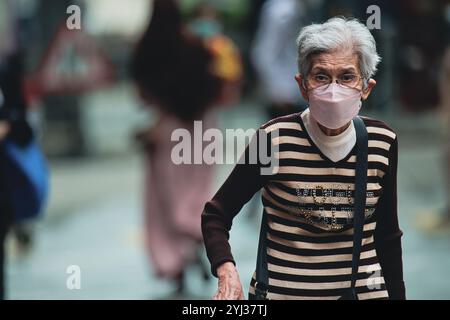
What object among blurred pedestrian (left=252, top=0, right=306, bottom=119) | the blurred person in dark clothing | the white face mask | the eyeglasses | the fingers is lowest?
the fingers

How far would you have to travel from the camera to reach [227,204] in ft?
10.8

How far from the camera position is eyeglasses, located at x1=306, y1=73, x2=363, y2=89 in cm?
313

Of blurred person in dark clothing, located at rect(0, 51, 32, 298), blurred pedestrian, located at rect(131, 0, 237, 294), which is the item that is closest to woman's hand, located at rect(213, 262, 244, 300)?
blurred person in dark clothing, located at rect(0, 51, 32, 298)

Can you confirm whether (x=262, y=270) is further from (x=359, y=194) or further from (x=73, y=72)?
(x=73, y=72)

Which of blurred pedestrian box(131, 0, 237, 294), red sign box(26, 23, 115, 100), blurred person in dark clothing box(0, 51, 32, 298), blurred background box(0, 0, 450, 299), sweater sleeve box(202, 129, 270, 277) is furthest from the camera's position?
red sign box(26, 23, 115, 100)

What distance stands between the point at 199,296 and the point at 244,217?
2679 millimetres

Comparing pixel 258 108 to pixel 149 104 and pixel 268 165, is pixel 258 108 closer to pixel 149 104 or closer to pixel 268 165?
pixel 149 104

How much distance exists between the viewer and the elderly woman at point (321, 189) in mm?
3115

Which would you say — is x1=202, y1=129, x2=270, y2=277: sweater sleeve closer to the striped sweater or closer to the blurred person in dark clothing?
the striped sweater

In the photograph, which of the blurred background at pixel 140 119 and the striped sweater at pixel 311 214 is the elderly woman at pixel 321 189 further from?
the blurred background at pixel 140 119

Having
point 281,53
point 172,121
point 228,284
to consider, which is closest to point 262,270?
point 228,284

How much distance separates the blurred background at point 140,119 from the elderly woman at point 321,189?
85cm

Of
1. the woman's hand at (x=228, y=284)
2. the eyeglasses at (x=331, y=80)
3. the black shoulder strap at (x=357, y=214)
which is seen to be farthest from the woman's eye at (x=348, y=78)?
the woman's hand at (x=228, y=284)

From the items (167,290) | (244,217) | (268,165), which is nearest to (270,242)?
(268,165)
